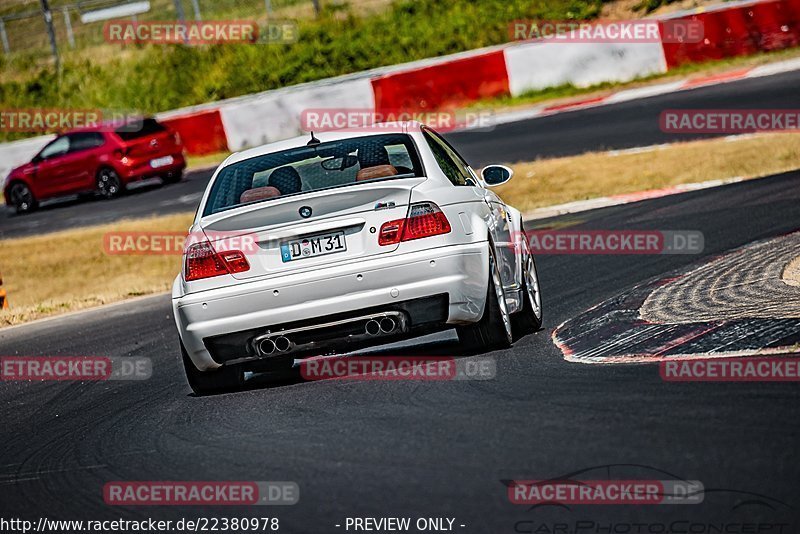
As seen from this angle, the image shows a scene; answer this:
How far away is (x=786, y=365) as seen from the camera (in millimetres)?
6031

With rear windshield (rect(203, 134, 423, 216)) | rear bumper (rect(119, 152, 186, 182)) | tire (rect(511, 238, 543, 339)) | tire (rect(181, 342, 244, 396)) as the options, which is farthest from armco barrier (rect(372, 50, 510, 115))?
tire (rect(181, 342, 244, 396))

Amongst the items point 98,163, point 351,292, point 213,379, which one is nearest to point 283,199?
point 351,292

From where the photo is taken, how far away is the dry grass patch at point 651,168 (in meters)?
16.1

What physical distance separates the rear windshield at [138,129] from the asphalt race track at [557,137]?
3.51 feet

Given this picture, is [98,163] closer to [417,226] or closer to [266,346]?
[266,346]

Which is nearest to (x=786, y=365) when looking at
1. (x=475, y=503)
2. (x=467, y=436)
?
(x=467, y=436)

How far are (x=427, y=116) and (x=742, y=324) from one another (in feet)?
69.0

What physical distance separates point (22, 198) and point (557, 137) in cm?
1183

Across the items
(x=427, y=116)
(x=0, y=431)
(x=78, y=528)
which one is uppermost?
(x=78, y=528)

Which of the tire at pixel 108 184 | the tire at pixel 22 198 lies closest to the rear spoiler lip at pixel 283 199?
the tire at pixel 108 184

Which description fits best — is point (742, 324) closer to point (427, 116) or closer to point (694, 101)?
point (694, 101)

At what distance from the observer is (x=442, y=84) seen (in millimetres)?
28078

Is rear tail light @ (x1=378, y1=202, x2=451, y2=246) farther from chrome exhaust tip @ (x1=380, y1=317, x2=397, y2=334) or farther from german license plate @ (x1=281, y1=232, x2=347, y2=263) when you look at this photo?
chrome exhaust tip @ (x1=380, y1=317, x2=397, y2=334)

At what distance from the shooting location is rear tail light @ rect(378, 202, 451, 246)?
721cm
